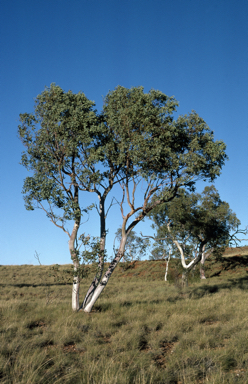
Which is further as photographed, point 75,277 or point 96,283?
point 96,283

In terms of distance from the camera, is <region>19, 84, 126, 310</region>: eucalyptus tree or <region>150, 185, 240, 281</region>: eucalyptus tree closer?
<region>19, 84, 126, 310</region>: eucalyptus tree

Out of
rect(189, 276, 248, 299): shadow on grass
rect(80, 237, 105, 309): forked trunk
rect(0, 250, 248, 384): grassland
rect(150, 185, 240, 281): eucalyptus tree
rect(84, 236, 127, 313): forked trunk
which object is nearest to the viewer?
rect(0, 250, 248, 384): grassland

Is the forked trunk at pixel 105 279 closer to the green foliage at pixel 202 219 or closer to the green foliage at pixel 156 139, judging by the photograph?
the green foliage at pixel 156 139

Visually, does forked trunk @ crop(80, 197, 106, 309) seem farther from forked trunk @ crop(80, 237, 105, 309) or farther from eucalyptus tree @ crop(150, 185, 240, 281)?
eucalyptus tree @ crop(150, 185, 240, 281)

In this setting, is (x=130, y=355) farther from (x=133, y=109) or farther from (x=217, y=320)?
(x=133, y=109)

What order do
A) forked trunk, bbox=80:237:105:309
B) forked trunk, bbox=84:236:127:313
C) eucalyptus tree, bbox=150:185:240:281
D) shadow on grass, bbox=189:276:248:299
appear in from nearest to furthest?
forked trunk, bbox=84:236:127:313
forked trunk, bbox=80:237:105:309
shadow on grass, bbox=189:276:248:299
eucalyptus tree, bbox=150:185:240:281

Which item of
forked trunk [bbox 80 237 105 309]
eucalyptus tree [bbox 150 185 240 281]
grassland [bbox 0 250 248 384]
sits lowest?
grassland [bbox 0 250 248 384]

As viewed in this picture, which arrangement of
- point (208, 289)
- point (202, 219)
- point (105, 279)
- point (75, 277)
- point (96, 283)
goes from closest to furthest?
1. point (75, 277)
2. point (105, 279)
3. point (96, 283)
4. point (208, 289)
5. point (202, 219)

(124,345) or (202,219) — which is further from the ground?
(202,219)

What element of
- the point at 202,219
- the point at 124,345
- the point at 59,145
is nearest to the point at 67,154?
the point at 59,145

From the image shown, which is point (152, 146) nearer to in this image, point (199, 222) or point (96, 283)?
point (96, 283)

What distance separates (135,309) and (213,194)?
23642mm

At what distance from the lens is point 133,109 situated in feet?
46.7

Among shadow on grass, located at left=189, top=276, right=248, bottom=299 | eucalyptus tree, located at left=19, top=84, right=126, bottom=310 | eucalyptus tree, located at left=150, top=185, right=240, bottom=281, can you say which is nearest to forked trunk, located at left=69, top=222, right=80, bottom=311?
eucalyptus tree, located at left=19, top=84, right=126, bottom=310
